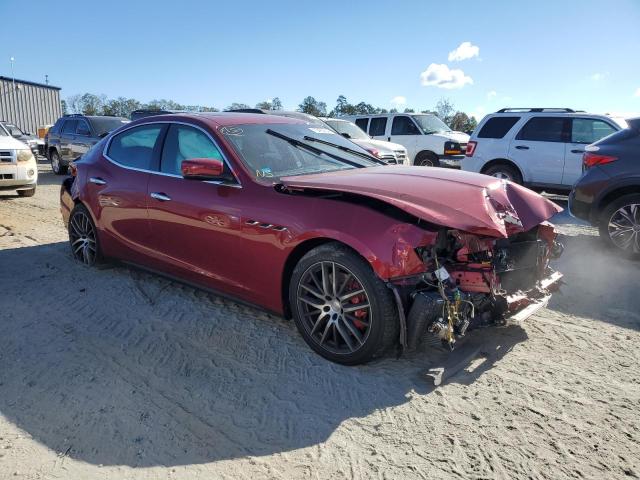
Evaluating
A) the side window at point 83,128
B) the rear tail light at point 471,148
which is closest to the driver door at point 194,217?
the rear tail light at point 471,148

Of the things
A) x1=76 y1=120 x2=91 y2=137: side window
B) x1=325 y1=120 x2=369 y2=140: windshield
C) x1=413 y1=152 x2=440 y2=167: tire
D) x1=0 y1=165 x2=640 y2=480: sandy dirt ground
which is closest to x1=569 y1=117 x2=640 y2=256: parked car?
x1=0 y1=165 x2=640 y2=480: sandy dirt ground

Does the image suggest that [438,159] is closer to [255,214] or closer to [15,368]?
[255,214]

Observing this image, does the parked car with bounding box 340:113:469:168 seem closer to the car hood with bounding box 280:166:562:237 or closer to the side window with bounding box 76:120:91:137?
the side window with bounding box 76:120:91:137

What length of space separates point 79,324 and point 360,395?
8.10ft

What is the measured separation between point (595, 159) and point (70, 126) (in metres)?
14.3

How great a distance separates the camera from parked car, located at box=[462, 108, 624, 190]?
32.0 ft

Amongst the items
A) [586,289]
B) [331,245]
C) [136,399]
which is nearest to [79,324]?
[136,399]

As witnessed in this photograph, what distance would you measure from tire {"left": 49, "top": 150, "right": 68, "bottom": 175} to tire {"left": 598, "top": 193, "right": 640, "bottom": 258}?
578 inches

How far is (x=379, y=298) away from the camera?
3.17 meters

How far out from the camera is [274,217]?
3639mm

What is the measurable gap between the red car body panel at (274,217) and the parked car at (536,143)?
671cm

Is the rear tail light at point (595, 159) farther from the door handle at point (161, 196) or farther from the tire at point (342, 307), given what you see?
the door handle at point (161, 196)

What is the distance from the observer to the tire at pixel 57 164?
50.9ft

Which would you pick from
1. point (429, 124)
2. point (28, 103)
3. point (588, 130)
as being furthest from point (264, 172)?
point (28, 103)
